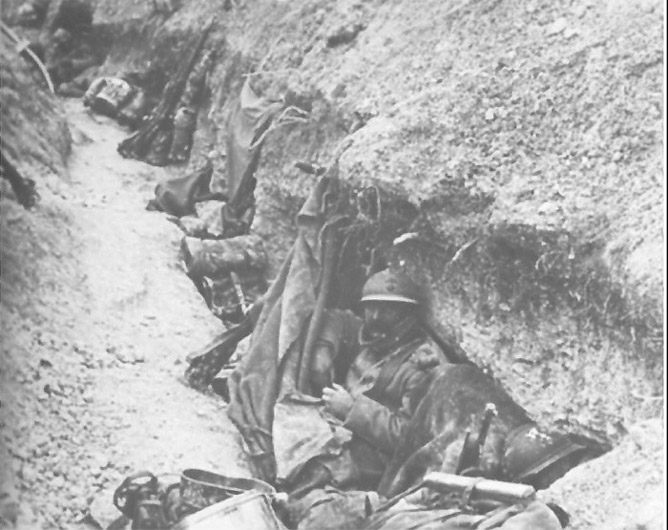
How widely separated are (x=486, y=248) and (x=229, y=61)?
2022mm

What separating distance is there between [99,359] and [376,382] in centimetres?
117

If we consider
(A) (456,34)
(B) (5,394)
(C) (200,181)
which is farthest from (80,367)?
(A) (456,34)

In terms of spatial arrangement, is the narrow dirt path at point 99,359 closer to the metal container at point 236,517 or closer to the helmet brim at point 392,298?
the metal container at point 236,517

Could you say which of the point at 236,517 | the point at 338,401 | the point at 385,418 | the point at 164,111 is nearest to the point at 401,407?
the point at 385,418

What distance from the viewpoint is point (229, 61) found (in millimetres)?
5379

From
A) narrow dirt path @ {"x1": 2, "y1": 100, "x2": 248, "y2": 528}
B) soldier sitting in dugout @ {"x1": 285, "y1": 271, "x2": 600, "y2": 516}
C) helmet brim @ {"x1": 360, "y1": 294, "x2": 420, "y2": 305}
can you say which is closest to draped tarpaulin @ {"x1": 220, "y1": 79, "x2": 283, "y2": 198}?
narrow dirt path @ {"x1": 2, "y1": 100, "x2": 248, "y2": 528}

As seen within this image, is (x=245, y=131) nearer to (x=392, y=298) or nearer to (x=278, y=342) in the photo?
(x=278, y=342)

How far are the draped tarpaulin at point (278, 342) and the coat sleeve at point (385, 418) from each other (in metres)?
0.35

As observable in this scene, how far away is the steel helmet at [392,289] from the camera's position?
408cm

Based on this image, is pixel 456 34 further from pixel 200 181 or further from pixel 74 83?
pixel 74 83

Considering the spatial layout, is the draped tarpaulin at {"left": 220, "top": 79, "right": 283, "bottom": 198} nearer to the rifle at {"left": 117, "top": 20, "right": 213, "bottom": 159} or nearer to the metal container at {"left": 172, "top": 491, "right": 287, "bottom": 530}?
the rifle at {"left": 117, "top": 20, "right": 213, "bottom": 159}

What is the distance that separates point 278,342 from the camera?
171 inches

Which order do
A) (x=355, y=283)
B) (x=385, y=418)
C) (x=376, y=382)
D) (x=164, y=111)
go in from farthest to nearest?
(x=164, y=111), (x=355, y=283), (x=376, y=382), (x=385, y=418)

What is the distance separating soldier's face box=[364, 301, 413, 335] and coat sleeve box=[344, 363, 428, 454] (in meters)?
0.19
